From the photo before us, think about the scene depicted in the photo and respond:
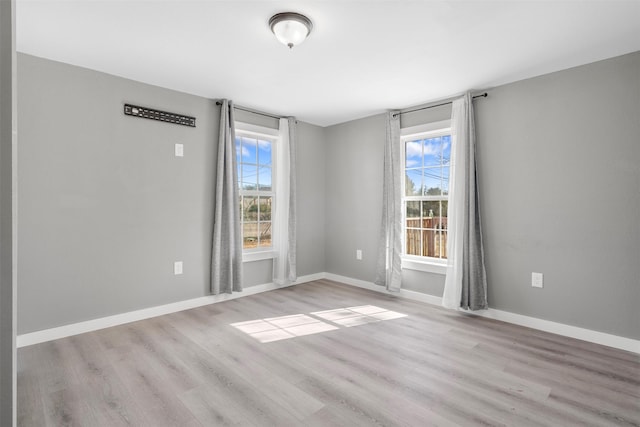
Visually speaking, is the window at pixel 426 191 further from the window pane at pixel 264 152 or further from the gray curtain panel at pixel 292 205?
the window pane at pixel 264 152

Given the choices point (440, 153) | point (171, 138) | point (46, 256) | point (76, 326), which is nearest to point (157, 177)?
point (171, 138)

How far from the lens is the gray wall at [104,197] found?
9.09 feet

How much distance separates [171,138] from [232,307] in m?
2.08

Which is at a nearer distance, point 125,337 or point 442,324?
point 125,337

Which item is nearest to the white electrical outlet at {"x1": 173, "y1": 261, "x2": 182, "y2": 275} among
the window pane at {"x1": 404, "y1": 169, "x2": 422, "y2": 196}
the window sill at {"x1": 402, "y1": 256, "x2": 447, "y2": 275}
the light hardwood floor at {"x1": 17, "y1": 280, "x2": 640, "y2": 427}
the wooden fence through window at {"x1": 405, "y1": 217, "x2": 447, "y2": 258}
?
the light hardwood floor at {"x1": 17, "y1": 280, "x2": 640, "y2": 427}

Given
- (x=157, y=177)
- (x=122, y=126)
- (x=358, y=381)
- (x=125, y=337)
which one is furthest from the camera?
(x=157, y=177)

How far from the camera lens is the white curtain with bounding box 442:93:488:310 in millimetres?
3461

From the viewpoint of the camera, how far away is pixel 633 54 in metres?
2.67

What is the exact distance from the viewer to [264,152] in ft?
15.2

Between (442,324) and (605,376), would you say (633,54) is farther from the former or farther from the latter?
(442,324)

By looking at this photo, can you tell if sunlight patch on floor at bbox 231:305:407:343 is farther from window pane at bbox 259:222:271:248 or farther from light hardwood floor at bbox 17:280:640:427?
window pane at bbox 259:222:271:248

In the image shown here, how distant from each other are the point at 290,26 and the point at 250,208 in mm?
2696

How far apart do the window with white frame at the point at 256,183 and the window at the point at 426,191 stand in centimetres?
191

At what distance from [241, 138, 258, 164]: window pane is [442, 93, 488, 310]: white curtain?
260cm
